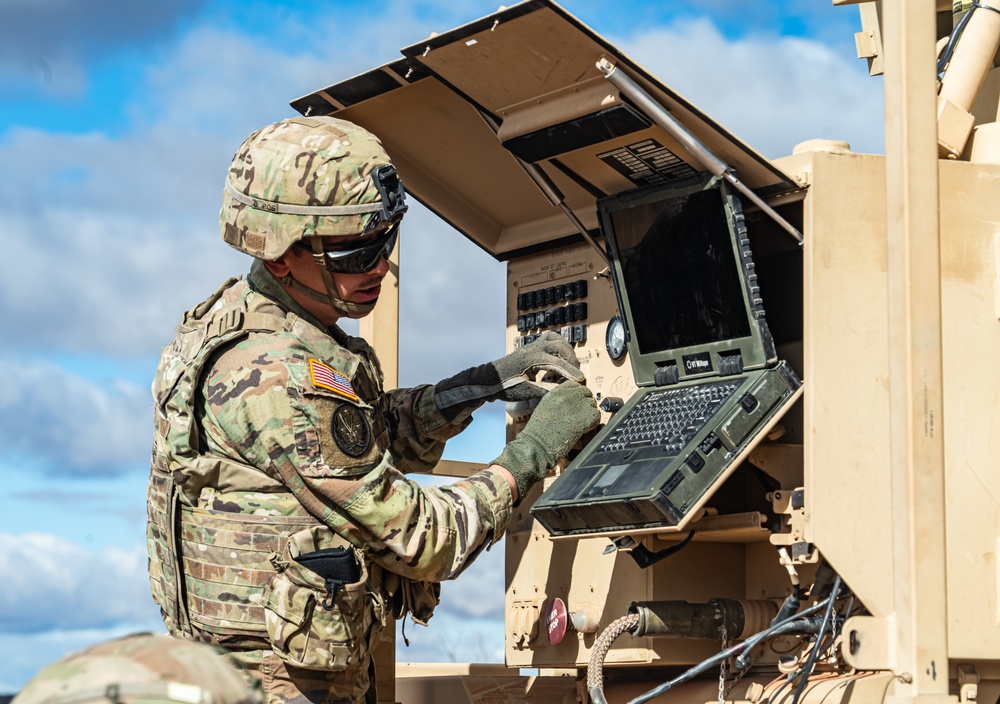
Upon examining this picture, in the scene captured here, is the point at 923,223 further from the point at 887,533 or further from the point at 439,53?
the point at 439,53

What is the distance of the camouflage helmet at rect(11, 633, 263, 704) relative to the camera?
→ 2.46 metres

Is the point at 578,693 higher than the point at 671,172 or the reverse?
the reverse

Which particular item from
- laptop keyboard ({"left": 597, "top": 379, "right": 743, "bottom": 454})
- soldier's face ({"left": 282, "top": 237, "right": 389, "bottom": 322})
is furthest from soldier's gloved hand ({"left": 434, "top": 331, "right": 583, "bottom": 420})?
soldier's face ({"left": 282, "top": 237, "right": 389, "bottom": 322})

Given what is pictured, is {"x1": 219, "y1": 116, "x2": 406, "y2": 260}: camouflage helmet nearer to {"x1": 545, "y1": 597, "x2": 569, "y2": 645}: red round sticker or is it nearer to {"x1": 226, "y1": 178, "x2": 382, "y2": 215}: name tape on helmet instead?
{"x1": 226, "y1": 178, "x2": 382, "y2": 215}: name tape on helmet

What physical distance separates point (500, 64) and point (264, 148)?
719mm

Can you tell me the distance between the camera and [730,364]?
4.50 m

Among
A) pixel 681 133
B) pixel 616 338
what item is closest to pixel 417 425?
pixel 616 338

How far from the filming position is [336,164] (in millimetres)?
4480

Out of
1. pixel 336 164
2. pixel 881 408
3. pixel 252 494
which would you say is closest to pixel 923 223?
pixel 881 408

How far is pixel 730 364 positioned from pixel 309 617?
1.37m

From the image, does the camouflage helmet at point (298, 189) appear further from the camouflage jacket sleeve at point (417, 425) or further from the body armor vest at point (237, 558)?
the camouflage jacket sleeve at point (417, 425)

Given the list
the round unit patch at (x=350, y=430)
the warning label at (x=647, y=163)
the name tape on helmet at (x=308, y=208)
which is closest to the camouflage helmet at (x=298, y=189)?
the name tape on helmet at (x=308, y=208)

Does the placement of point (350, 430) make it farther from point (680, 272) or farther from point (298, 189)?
point (680, 272)

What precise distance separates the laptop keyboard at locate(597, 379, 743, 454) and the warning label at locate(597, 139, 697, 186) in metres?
0.62
